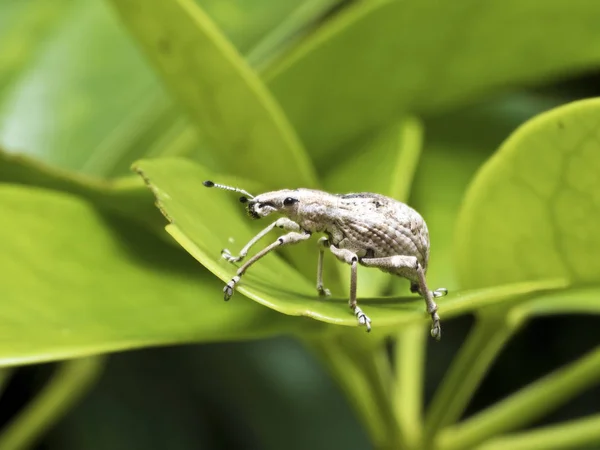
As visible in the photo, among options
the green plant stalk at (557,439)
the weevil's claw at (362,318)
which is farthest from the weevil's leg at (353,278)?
the green plant stalk at (557,439)

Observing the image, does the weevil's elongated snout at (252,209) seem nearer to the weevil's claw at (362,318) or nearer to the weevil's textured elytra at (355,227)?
the weevil's textured elytra at (355,227)

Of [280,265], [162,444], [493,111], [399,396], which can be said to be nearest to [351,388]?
[399,396]

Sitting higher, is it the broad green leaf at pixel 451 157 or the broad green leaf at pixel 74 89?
the broad green leaf at pixel 74 89

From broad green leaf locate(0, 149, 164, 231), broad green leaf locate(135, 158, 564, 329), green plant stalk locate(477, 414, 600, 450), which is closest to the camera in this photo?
broad green leaf locate(135, 158, 564, 329)

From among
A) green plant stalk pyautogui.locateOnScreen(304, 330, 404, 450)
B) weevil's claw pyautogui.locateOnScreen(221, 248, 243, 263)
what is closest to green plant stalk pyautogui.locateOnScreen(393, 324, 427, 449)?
green plant stalk pyautogui.locateOnScreen(304, 330, 404, 450)

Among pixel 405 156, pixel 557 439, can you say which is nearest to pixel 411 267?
pixel 405 156

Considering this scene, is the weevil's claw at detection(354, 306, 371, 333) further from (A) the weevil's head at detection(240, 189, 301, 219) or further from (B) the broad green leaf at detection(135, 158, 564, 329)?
(A) the weevil's head at detection(240, 189, 301, 219)

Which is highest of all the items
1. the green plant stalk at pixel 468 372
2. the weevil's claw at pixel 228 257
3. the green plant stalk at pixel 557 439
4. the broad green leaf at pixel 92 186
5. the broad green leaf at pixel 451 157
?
the broad green leaf at pixel 92 186
